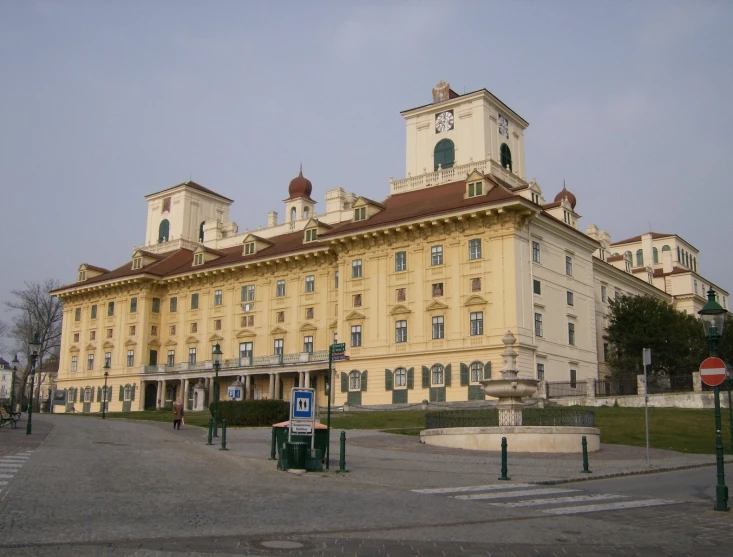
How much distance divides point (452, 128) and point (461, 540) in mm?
52285

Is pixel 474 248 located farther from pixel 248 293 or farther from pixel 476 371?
pixel 248 293

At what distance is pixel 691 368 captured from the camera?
54844 mm

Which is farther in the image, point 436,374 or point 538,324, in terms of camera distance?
point 538,324

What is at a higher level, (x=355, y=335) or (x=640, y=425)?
(x=355, y=335)

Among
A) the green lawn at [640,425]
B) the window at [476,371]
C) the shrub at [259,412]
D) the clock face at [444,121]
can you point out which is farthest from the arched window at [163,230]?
the shrub at [259,412]

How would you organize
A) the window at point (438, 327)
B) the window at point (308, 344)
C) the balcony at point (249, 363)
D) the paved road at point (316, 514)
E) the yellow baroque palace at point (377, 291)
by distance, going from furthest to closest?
the window at point (308, 344), the balcony at point (249, 363), the window at point (438, 327), the yellow baroque palace at point (377, 291), the paved road at point (316, 514)

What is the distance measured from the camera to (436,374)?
48.4 m

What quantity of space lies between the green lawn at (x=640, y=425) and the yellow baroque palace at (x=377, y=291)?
23.3ft

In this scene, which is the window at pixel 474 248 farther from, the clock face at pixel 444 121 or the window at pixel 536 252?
the clock face at pixel 444 121

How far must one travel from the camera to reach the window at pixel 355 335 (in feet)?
174

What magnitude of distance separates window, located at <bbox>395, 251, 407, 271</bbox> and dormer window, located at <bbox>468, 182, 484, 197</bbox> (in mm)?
6185

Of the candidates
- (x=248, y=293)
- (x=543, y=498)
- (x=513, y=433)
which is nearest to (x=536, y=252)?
(x=248, y=293)

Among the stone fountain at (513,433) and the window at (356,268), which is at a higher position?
the window at (356,268)

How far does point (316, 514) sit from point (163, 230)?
242ft
